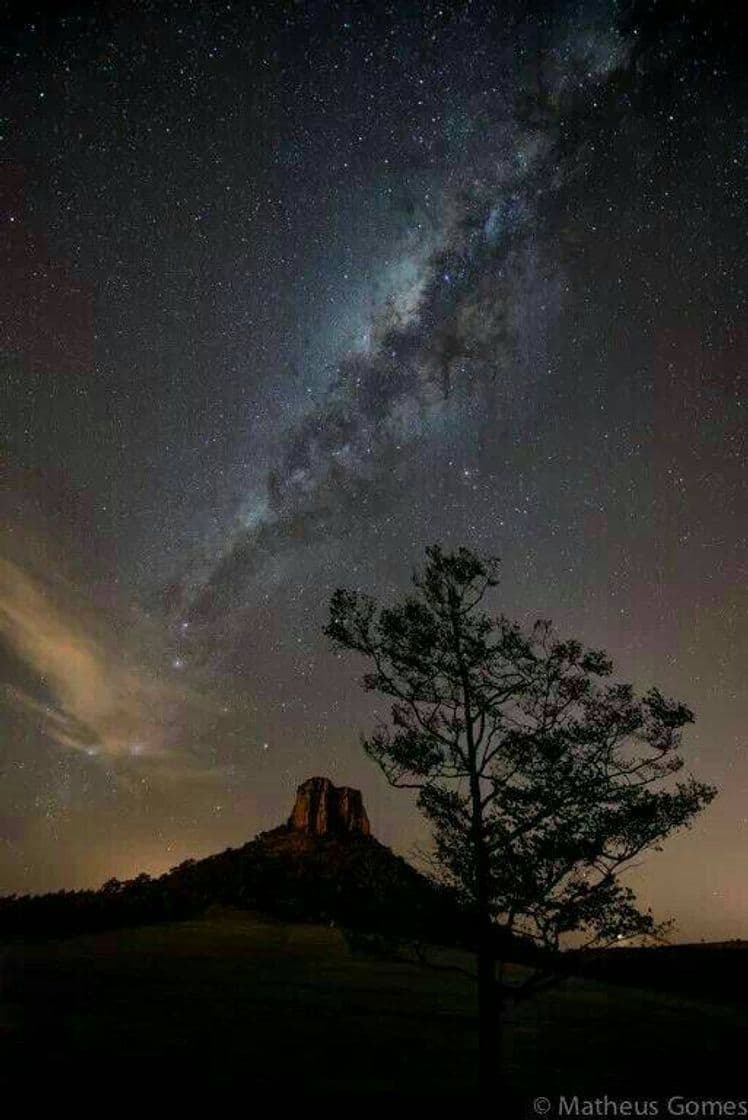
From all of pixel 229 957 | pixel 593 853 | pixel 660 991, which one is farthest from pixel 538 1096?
pixel 660 991

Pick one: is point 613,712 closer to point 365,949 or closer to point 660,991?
point 365,949

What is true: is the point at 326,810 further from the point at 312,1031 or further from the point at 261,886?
the point at 312,1031

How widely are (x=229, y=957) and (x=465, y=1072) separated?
20605mm

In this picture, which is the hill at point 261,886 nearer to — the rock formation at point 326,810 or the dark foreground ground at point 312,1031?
the rock formation at point 326,810

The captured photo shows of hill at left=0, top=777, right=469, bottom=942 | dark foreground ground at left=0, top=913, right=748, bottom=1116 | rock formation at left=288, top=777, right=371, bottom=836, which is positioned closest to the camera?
dark foreground ground at left=0, top=913, right=748, bottom=1116

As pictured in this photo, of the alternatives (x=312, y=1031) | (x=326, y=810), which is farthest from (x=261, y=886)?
(x=312, y=1031)

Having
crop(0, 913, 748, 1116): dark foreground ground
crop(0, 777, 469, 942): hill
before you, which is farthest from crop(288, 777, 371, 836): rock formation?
crop(0, 913, 748, 1116): dark foreground ground

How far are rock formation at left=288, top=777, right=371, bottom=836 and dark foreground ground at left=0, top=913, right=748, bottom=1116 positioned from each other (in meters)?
39.5

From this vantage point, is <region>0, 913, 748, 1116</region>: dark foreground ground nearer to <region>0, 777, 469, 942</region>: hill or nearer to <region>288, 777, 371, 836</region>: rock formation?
<region>0, 777, 469, 942</region>: hill

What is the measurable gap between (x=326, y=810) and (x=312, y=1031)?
2235 inches

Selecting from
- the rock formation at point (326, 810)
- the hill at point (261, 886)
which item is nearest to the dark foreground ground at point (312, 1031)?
the hill at point (261, 886)

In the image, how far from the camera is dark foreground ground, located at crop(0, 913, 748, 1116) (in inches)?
545

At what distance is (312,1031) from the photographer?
747 inches

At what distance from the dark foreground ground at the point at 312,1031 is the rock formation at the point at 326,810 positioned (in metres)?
39.5
